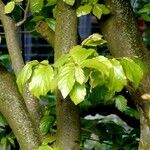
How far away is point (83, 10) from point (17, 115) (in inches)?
13.4

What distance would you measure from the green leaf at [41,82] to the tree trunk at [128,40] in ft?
0.87

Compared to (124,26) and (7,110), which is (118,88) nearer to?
(124,26)

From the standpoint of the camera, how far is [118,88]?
29.3 inches

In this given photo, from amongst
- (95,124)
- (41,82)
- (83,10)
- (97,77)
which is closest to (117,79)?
(97,77)

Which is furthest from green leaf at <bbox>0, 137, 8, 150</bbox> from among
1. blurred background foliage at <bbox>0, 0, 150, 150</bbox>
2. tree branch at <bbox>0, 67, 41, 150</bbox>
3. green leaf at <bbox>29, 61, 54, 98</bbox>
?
green leaf at <bbox>29, 61, 54, 98</bbox>

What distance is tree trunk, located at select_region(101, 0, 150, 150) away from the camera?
97 centimetres

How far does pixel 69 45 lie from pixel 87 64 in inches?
8.3

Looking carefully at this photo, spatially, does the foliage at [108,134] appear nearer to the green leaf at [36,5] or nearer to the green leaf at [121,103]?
the green leaf at [121,103]

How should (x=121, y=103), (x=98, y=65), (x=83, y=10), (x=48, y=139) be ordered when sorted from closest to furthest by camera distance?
(x=98, y=65)
(x=83, y=10)
(x=48, y=139)
(x=121, y=103)

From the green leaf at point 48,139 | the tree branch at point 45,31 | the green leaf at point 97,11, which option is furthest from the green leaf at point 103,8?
the green leaf at point 48,139

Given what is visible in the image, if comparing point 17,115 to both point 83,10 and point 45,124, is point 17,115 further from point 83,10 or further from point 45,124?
point 83,10

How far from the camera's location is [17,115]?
1.04 metres

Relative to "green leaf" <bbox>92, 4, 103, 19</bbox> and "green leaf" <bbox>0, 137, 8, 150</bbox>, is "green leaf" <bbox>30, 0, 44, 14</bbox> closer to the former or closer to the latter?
"green leaf" <bbox>92, 4, 103, 19</bbox>

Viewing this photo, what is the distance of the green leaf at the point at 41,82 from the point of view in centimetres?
77
